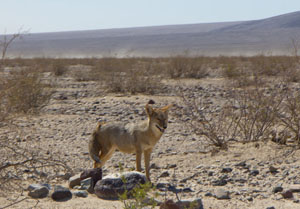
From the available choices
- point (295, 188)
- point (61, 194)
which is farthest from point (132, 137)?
point (295, 188)

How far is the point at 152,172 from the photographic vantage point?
7180 millimetres

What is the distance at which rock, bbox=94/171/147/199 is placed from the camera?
5.57m

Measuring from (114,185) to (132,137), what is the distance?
128 cm

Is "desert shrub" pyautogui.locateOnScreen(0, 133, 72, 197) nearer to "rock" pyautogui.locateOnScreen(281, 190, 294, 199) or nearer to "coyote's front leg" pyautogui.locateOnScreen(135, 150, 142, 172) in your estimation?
"coyote's front leg" pyautogui.locateOnScreen(135, 150, 142, 172)

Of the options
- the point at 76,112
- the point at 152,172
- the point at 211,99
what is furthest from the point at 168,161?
the point at 211,99

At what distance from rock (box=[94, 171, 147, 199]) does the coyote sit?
82 centimetres

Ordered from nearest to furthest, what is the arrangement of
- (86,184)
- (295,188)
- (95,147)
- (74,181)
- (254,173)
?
(295,188)
(86,184)
(74,181)
(254,173)
(95,147)

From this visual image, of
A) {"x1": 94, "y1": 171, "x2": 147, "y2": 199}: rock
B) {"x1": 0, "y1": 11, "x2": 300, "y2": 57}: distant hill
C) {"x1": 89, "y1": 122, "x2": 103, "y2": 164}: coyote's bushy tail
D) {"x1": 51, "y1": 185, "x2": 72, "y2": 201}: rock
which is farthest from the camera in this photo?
{"x1": 0, "y1": 11, "x2": 300, "y2": 57}: distant hill

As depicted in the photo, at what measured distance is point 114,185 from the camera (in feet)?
18.4

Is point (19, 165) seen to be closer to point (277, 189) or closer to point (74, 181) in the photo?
point (74, 181)

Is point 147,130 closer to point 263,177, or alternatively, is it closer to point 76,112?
point 263,177

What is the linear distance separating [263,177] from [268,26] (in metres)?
127

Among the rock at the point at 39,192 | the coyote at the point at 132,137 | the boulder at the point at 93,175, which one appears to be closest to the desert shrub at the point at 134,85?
the coyote at the point at 132,137

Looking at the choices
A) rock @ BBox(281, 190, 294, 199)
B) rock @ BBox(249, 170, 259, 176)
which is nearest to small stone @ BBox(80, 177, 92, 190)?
rock @ BBox(249, 170, 259, 176)
